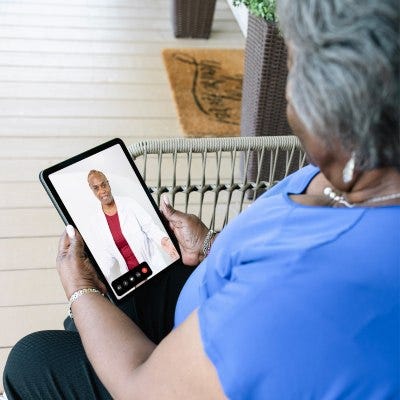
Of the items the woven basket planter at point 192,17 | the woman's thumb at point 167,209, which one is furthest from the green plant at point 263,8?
the woven basket planter at point 192,17

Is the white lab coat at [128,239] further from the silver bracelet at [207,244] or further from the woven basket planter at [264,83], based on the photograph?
the woven basket planter at [264,83]

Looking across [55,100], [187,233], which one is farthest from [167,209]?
[55,100]

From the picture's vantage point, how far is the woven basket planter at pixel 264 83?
1.80 meters

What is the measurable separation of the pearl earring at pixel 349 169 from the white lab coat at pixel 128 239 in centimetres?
50

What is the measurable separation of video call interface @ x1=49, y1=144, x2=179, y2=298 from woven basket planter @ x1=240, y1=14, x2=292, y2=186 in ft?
2.83

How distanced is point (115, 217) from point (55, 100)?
1658 millimetres

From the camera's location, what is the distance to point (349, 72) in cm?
58

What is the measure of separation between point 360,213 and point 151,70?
7.77 ft

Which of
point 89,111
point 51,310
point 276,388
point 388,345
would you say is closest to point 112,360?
point 276,388

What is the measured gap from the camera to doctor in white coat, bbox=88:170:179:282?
3.46 ft

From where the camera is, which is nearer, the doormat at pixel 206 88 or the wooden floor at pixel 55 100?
the wooden floor at pixel 55 100

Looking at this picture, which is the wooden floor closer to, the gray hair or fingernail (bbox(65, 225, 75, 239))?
fingernail (bbox(65, 225, 75, 239))

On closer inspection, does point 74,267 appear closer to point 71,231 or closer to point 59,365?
point 71,231

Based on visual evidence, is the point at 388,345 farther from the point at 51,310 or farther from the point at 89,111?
the point at 89,111
